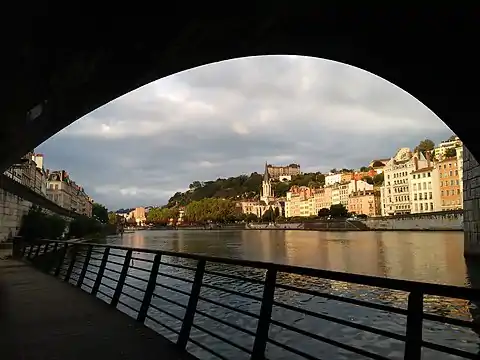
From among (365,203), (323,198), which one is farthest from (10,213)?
(323,198)

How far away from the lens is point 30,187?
2286 inches

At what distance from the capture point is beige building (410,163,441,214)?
100500 millimetres

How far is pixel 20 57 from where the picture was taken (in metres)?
5.82

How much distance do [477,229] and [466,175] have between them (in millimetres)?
2927

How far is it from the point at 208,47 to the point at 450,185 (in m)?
97.3

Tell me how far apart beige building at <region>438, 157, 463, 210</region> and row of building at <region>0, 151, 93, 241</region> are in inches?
2950

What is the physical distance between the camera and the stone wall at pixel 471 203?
22641 mm

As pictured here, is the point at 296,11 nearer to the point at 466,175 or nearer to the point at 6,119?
the point at 6,119

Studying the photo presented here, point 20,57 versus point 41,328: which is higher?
point 20,57

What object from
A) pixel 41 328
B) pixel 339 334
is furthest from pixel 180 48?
pixel 339 334

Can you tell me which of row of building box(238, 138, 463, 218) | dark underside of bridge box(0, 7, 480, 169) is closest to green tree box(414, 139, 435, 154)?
row of building box(238, 138, 463, 218)

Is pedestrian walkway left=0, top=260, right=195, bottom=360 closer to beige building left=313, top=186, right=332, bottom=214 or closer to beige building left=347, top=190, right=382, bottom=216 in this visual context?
beige building left=347, top=190, right=382, bottom=216

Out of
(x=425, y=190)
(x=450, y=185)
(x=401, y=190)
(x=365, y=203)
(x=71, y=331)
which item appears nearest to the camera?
(x=71, y=331)

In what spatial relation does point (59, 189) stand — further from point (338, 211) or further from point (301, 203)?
point (301, 203)
